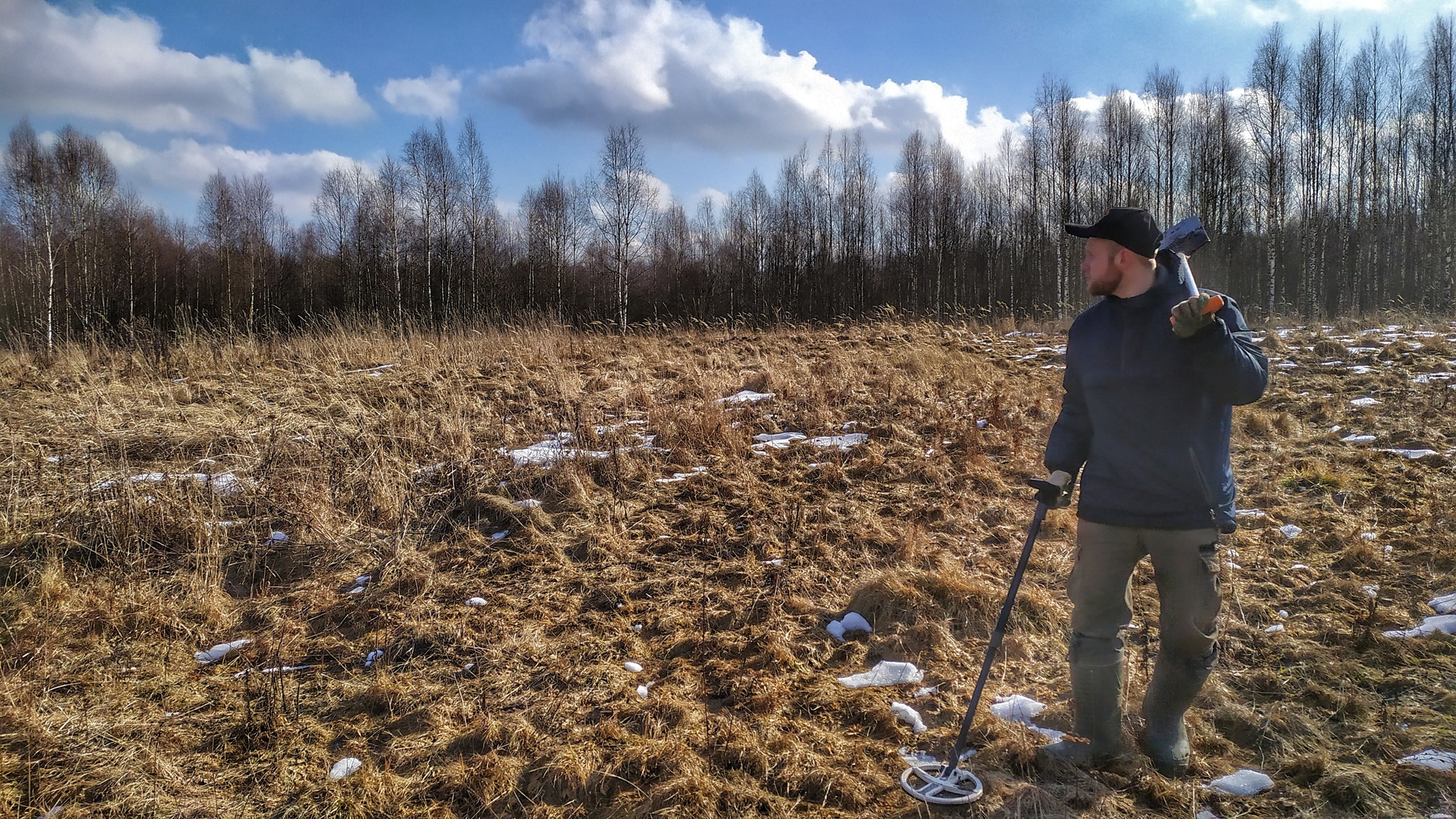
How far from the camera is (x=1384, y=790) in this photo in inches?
100.0

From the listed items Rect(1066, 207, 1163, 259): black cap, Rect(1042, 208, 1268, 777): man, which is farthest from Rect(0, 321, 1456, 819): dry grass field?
Rect(1066, 207, 1163, 259): black cap

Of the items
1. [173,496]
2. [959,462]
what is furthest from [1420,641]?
[173,496]

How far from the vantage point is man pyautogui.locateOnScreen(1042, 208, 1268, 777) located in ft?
8.02

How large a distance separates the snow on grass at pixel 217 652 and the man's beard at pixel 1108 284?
14.9ft

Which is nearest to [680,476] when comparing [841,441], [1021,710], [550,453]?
A: [550,453]

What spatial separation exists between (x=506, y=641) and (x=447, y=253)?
3323 centimetres

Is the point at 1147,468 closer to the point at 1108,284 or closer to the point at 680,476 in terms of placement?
the point at 1108,284

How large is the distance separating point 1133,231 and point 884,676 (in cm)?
233

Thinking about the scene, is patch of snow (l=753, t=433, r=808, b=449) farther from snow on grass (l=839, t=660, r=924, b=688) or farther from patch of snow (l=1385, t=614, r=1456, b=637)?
patch of snow (l=1385, t=614, r=1456, b=637)

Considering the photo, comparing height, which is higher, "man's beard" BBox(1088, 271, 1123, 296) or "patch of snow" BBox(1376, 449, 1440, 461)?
"man's beard" BBox(1088, 271, 1123, 296)

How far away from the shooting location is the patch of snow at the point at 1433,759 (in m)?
2.60

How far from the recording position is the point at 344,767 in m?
2.90

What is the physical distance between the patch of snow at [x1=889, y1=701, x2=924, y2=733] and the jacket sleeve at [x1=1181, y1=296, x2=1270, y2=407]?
181 cm

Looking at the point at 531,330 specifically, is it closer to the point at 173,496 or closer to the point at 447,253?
the point at 173,496
